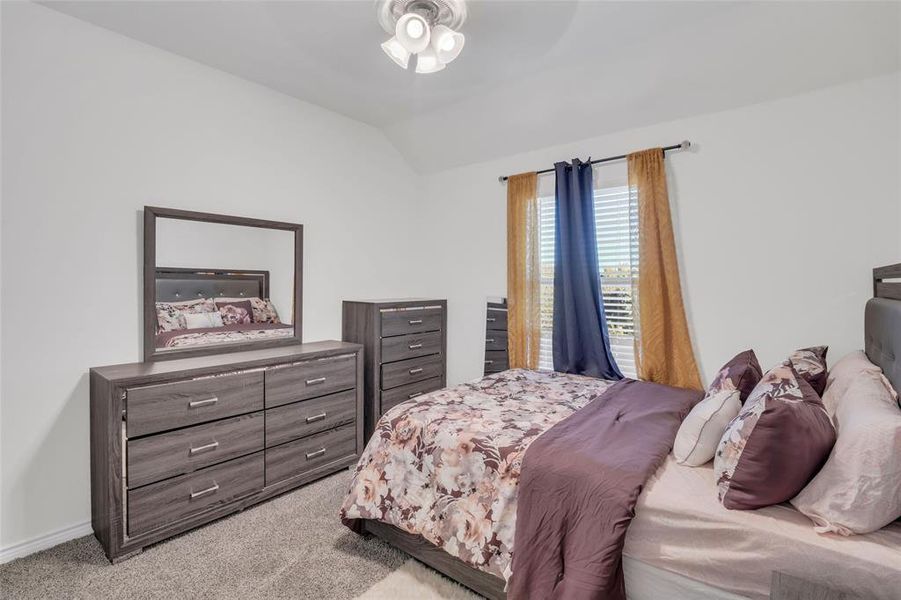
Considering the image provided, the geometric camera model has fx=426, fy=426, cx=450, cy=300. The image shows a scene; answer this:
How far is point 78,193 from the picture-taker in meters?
2.19

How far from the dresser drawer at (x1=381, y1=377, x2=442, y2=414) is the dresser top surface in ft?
1.80

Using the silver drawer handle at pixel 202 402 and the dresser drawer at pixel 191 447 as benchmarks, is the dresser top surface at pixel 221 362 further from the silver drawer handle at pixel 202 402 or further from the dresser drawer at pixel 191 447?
the dresser drawer at pixel 191 447

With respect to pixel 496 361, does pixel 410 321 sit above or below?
above

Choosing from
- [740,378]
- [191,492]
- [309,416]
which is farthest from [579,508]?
[191,492]

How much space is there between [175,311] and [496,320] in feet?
7.51

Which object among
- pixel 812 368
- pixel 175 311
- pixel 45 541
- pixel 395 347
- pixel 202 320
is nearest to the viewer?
pixel 812 368

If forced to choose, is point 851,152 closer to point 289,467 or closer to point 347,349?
point 347,349

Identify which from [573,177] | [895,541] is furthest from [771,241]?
[895,541]

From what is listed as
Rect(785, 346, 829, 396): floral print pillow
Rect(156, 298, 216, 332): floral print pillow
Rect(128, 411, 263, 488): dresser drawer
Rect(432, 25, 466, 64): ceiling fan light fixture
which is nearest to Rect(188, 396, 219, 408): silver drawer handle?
Rect(128, 411, 263, 488): dresser drawer

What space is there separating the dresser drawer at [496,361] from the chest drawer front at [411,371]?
0.45 metres

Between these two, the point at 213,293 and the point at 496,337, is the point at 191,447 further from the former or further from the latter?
the point at 496,337

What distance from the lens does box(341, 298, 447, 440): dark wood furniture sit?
324cm

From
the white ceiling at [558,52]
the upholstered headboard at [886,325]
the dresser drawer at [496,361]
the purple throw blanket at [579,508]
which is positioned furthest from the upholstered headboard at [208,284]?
the upholstered headboard at [886,325]

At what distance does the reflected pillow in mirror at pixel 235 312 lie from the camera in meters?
2.72
